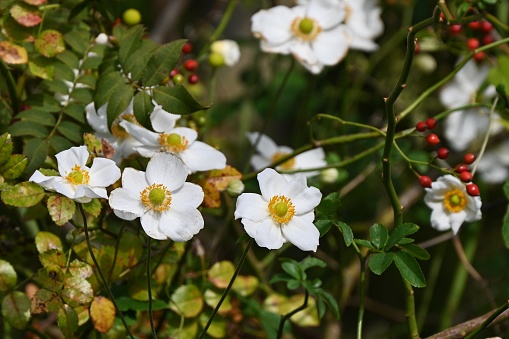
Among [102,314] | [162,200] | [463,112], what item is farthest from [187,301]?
[463,112]

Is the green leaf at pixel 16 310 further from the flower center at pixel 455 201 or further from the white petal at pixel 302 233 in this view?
the flower center at pixel 455 201

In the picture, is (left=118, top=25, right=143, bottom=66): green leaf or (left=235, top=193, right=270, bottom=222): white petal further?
(left=118, top=25, right=143, bottom=66): green leaf

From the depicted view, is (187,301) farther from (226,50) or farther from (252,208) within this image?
(226,50)

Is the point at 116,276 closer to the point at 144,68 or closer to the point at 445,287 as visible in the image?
the point at 144,68

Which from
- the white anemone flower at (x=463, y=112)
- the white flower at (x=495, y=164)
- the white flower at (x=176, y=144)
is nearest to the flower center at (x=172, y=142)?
the white flower at (x=176, y=144)

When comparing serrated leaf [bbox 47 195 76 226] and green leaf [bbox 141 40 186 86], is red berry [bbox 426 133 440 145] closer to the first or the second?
green leaf [bbox 141 40 186 86]

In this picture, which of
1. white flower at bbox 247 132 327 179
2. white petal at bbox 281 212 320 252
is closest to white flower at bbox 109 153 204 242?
white petal at bbox 281 212 320 252
